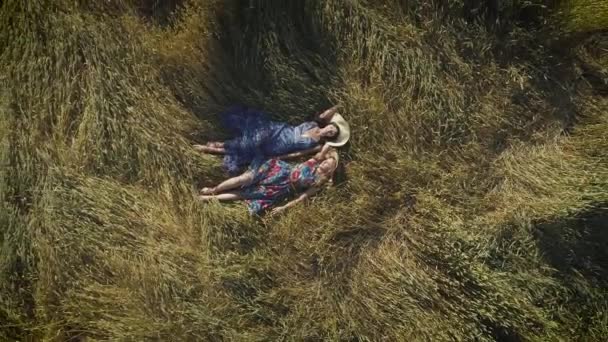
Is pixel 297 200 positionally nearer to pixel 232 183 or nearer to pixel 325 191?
pixel 325 191

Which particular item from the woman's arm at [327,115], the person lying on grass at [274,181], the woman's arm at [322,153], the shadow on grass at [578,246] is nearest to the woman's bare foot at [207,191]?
the person lying on grass at [274,181]

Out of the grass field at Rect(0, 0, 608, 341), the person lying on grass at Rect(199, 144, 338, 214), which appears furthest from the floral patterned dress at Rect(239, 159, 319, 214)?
the grass field at Rect(0, 0, 608, 341)

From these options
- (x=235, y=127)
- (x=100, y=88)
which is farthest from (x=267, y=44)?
(x=100, y=88)

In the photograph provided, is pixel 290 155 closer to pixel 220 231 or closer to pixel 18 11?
pixel 220 231

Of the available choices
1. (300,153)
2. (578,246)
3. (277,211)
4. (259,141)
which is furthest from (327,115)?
(578,246)

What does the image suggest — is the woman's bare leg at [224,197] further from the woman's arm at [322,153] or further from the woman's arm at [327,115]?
the woman's arm at [327,115]

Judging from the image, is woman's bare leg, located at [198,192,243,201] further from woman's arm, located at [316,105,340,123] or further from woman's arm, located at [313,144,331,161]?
woman's arm, located at [316,105,340,123]
